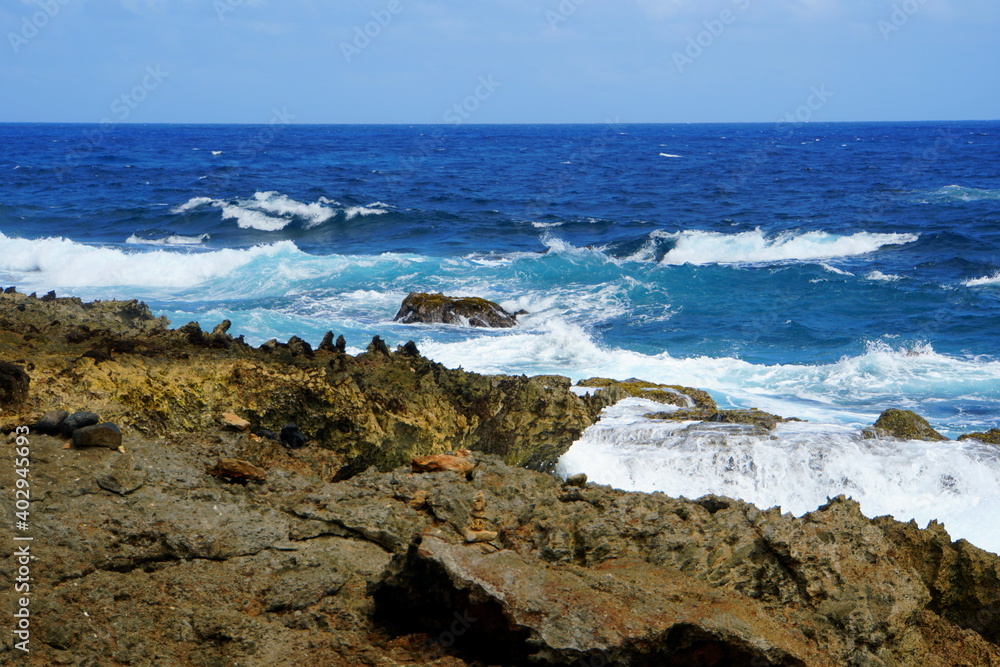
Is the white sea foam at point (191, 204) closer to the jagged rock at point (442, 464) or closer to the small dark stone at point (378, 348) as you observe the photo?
the small dark stone at point (378, 348)

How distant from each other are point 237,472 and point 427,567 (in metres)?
1.85

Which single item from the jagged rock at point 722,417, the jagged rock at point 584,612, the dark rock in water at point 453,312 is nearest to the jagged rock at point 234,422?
the jagged rock at point 584,612

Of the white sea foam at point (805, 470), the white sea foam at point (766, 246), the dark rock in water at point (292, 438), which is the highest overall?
the white sea foam at point (766, 246)

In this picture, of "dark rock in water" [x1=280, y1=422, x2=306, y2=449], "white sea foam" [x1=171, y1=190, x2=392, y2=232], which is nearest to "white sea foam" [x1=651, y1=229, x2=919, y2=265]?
"white sea foam" [x1=171, y1=190, x2=392, y2=232]

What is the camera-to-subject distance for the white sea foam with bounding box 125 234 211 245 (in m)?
30.9

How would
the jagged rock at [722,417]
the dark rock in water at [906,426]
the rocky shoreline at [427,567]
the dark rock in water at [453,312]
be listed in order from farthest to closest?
the dark rock in water at [453,312] → the jagged rock at [722,417] → the dark rock in water at [906,426] → the rocky shoreline at [427,567]

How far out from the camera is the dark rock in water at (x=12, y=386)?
6047 millimetres

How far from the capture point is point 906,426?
9.65 m

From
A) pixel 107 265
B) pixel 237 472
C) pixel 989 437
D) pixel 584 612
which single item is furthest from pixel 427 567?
pixel 107 265

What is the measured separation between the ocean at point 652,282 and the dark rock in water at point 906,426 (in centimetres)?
40

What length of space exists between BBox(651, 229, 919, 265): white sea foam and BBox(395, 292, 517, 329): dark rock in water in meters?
10.4

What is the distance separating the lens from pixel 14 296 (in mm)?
12195

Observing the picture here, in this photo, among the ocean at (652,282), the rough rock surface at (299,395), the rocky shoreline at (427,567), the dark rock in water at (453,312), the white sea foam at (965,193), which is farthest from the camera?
the white sea foam at (965,193)

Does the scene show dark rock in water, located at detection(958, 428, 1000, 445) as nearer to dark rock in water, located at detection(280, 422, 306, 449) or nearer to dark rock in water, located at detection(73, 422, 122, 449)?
dark rock in water, located at detection(280, 422, 306, 449)
